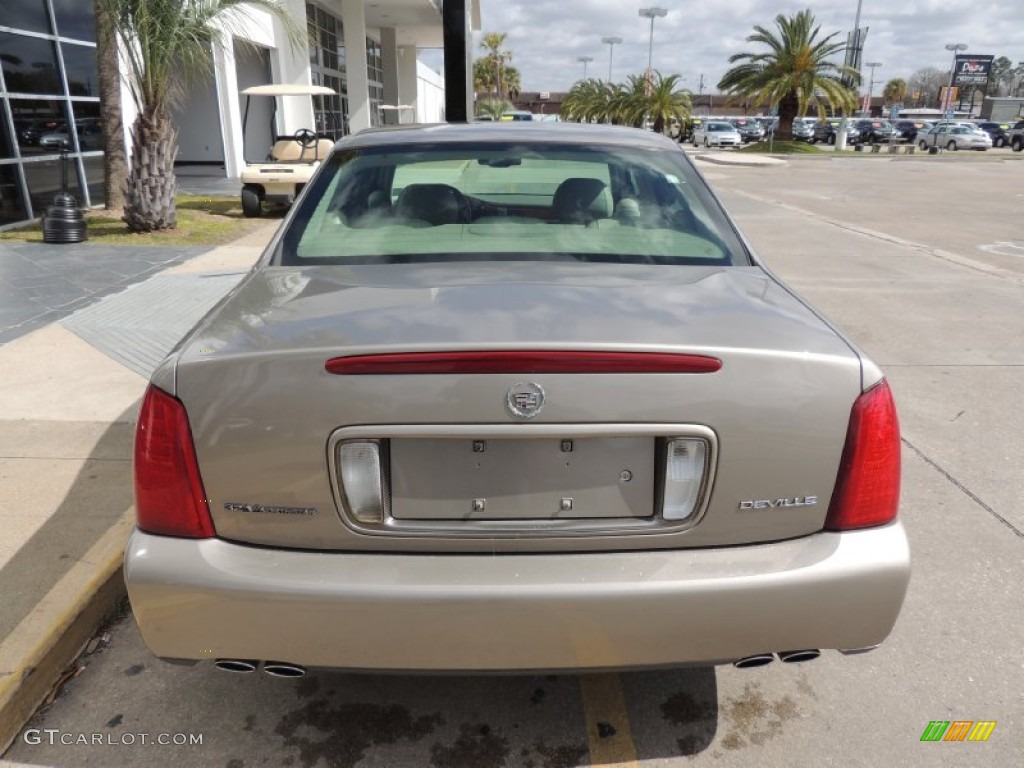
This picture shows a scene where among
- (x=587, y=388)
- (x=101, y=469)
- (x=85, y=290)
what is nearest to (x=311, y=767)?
(x=587, y=388)

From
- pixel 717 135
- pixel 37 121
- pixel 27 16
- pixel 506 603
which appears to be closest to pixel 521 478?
pixel 506 603

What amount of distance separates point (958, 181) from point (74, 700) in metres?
27.9

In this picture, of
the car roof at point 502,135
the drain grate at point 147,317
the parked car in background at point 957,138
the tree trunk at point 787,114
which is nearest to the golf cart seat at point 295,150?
the drain grate at point 147,317

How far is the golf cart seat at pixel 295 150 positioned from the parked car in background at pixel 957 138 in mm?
40615

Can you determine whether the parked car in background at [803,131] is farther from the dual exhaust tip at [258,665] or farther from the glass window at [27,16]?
the dual exhaust tip at [258,665]

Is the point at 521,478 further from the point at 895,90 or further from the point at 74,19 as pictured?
the point at 895,90

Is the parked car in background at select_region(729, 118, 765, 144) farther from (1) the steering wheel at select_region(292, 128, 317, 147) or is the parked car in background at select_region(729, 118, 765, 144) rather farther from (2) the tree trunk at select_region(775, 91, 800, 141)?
(1) the steering wheel at select_region(292, 128, 317, 147)

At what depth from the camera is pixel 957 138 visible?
144 ft

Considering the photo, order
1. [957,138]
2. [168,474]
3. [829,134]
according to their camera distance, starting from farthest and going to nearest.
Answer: [829,134] → [957,138] → [168,474]

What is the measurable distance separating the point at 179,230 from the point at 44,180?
264 centimetres

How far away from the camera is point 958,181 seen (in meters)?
24.9

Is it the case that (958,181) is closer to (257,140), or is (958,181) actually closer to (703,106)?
(257,140)

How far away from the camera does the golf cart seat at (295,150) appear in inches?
570

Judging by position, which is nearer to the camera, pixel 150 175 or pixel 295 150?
pixel 150 175
